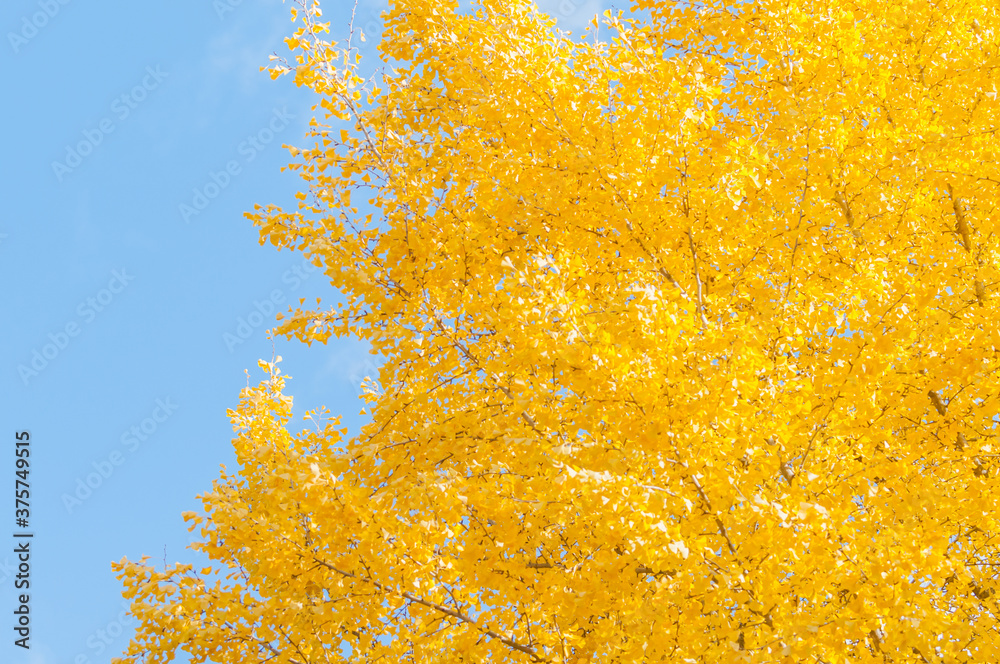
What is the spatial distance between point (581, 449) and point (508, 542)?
114 cm

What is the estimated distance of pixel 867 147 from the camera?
555 centimetres

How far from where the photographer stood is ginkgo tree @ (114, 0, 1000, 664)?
365 cm

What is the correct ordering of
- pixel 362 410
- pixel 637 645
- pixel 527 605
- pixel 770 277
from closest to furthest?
pixel 637 645 < pixel 527 605 < pixel 770 277 < pixel 362 410

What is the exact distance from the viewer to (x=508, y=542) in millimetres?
4637

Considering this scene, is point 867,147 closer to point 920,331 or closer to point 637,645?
point 920,331

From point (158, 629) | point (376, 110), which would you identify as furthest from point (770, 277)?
point (158, 629)

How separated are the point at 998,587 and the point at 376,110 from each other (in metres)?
5.49

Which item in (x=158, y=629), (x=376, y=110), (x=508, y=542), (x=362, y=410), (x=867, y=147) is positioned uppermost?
(x=376, y=110)

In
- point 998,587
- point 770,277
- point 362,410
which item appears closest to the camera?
point 998,587

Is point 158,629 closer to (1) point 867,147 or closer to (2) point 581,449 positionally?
(2) point 581,449

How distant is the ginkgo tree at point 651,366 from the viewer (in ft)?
12.0

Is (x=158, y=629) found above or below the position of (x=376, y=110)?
below

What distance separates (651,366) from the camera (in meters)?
3.71

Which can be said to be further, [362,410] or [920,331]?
[362,410]
